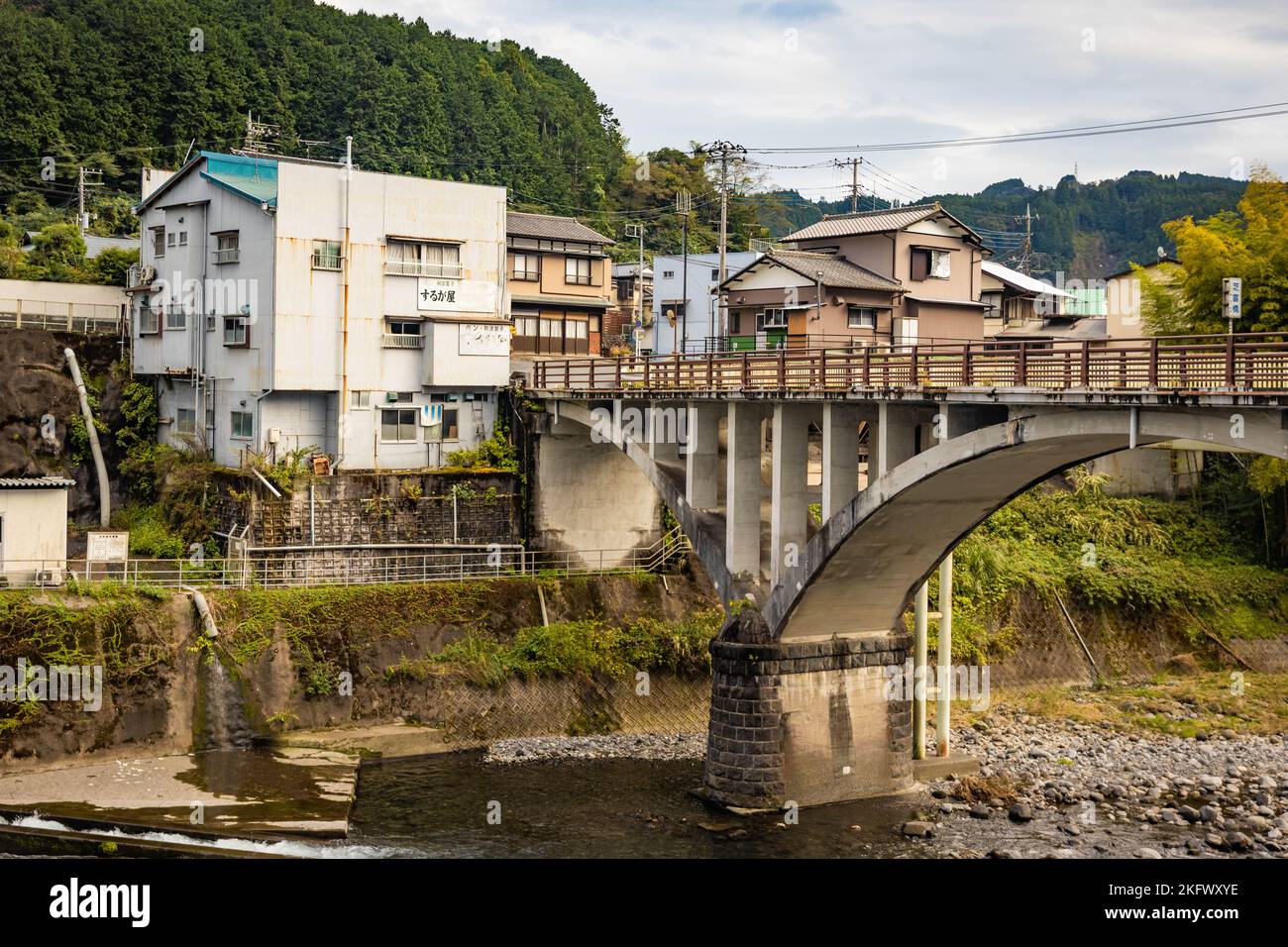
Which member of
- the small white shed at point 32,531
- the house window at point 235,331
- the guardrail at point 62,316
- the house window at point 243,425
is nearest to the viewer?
the small white shed at point 32,531

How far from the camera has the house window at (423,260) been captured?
135ft

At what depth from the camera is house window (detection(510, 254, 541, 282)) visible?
51.6 metres

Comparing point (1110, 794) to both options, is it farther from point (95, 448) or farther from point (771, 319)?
point (95, 448)

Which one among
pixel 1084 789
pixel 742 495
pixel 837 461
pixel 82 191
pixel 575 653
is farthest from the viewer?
pixel 82 191

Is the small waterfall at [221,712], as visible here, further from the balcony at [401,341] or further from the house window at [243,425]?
the balcony at [401,341]

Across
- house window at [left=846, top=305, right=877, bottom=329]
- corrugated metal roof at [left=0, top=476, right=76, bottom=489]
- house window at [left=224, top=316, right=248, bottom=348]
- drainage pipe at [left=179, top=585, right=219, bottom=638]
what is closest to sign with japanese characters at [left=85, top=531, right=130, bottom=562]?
corrugated metal roof at [left=0, top=476, right=76, bottom=489]

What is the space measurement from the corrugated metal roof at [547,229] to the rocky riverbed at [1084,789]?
892 inches

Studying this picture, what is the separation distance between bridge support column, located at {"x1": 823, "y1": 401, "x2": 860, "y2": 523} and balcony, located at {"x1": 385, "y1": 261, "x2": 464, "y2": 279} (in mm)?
17434

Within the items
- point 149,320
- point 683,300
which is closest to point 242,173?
point 149,320

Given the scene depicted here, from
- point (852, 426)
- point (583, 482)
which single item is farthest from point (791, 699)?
point (583, 482)

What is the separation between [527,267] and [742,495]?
75.8ft

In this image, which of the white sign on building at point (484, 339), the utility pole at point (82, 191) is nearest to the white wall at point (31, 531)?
the white sign on building at point (484, 339)

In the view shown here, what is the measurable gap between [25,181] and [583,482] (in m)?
42.5

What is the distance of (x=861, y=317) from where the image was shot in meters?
47.0
